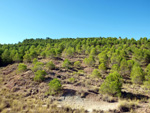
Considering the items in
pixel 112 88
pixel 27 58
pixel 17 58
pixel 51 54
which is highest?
pixel 51 54

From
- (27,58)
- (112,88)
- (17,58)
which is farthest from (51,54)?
(112,88)

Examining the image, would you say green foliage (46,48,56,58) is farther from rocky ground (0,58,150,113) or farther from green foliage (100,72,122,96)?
green foliage (100,72,122,96)

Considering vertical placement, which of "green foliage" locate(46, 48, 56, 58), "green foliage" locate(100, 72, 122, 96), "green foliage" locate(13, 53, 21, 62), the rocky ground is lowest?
the rocky ground

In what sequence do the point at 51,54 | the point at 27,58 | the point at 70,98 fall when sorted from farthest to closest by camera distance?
the point at 51,54 < the point at 27,58 < the point at 70,98

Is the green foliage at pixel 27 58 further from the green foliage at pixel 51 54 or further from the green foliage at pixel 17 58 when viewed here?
A: the green foliage at pixel 51 54

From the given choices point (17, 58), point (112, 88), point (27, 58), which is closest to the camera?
point (112, 88)

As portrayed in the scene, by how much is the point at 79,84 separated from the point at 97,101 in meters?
4.69

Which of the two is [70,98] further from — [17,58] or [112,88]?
[17,58]

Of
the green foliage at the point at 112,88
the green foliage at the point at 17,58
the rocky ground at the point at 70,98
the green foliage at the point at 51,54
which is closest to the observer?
the rocky ground at the point at 70,98

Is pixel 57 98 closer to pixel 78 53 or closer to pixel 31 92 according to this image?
pixel 31 92

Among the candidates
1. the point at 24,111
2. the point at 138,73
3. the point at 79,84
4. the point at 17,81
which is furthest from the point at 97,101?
the point at 17,81

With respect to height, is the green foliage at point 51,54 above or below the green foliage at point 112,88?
above

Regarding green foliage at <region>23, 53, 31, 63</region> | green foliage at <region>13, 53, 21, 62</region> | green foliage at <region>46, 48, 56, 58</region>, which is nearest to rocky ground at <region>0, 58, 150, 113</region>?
green foliage at <region>23, 53, 31, 63</region>

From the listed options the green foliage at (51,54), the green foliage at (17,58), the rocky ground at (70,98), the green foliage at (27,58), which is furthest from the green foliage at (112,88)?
the green foliage at (17,58)
